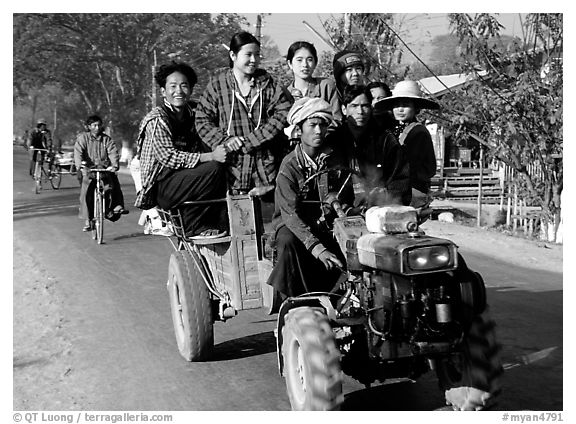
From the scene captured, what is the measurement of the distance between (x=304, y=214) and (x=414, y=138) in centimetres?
193

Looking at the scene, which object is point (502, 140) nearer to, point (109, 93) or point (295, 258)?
point (295, 258)

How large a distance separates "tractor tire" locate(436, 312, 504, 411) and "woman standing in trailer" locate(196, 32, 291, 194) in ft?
7.72

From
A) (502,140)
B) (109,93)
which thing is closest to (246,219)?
(502,140)

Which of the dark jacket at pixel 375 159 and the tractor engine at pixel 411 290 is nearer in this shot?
the tractor engine at pixel 411 290

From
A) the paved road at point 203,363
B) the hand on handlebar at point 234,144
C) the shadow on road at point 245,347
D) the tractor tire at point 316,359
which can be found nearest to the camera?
the tractor tire at point 316,359

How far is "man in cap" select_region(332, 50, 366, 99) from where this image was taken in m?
6.55

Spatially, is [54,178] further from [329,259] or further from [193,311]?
[329,259]

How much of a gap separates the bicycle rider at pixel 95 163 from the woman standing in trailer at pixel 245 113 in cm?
723

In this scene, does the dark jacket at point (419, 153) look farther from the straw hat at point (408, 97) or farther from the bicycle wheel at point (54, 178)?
the bicycle wheel at point (54, 178)

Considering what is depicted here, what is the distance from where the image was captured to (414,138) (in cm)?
657

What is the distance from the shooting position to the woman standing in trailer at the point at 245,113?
5.97 meters

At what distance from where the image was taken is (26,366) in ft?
20.5

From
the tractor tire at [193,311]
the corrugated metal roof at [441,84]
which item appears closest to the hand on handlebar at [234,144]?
the tractor tire at [193,311]

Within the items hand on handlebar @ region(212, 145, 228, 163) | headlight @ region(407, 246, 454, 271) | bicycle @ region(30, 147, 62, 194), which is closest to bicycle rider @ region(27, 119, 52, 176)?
bicycle @ region(30, 147, 62, 194)
